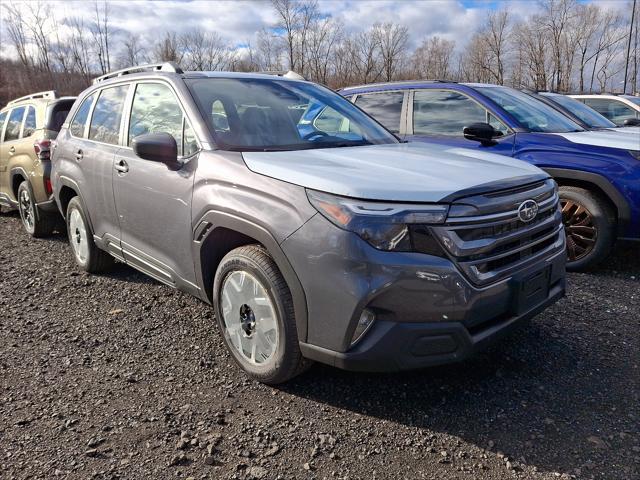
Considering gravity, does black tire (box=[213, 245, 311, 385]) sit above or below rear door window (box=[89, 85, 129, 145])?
below

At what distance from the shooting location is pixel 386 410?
263 cm

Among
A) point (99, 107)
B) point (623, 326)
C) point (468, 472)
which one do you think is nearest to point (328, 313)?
point (468, 472)

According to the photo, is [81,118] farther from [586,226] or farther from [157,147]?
[586,226]

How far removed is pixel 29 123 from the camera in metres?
6.49

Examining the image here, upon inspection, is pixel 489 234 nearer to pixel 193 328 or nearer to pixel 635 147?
pixel 193 328

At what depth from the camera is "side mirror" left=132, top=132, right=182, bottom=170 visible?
293 centimetres

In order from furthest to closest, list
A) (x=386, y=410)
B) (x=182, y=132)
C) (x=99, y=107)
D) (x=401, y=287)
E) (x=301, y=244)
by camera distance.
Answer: (x=99, y=107) < (x=182, y=132) < (x=386, y=410) < (x=301, y=244) < (x=401, y=287)

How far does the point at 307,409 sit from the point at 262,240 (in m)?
0.93

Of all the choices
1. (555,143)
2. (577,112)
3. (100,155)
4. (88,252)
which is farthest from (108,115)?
(577,112)

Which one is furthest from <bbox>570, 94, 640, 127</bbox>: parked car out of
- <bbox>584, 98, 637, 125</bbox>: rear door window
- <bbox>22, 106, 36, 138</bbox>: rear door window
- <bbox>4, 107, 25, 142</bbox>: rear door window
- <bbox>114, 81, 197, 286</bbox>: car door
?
<bbox>4, 107, 25, 142</bbox>: rear door window

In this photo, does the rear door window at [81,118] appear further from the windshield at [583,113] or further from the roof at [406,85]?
the windshield at [583,113]

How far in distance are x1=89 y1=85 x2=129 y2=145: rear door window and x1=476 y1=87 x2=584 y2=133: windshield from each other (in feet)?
11.8

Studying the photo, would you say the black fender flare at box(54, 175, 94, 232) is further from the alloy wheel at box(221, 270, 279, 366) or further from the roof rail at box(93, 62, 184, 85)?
the alloy wheel at box(221, 270, 279, 366)

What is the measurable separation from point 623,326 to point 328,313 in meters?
2.47
